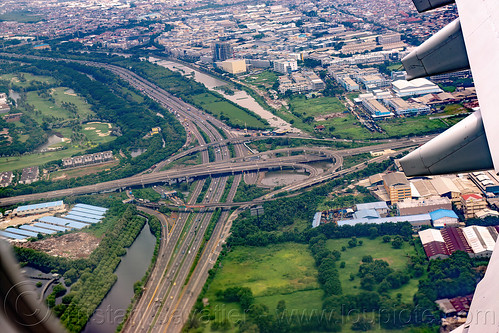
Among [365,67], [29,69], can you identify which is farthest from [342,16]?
[29,69]

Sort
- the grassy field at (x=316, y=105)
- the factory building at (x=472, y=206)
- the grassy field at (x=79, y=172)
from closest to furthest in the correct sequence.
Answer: the factory building at (x=472, y=206), the grassy field at (x=79, y=172), the grassy field at (x=316, y=105)

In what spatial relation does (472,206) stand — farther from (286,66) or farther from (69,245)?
(286,66)

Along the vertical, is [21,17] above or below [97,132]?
above

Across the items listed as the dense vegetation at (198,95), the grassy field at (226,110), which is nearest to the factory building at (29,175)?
the dense vegetation at (198,95)

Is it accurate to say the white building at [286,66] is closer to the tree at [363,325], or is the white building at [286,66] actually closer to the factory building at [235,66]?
the factory building at [235,66]

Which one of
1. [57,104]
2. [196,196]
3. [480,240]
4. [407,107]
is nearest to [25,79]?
[57,104]

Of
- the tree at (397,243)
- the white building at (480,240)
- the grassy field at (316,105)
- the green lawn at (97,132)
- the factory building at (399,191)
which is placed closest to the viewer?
the white building at (480,240)
